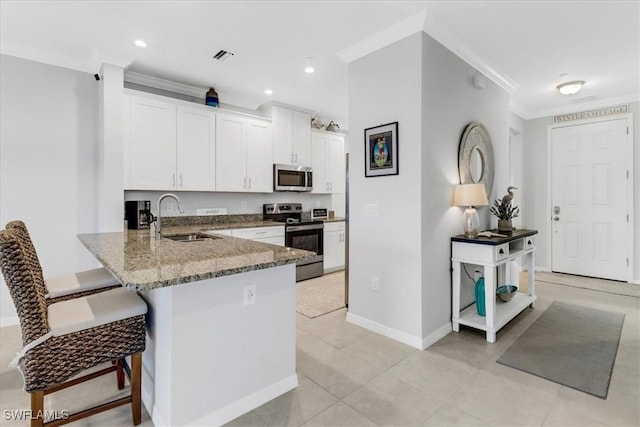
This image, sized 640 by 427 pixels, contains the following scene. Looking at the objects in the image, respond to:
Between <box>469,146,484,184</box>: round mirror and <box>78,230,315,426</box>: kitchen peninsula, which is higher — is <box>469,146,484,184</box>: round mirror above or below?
above

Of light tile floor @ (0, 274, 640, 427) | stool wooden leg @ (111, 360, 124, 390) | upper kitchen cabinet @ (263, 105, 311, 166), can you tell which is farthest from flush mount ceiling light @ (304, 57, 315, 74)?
stool wooden leg @ (111, 360, 124, 390)

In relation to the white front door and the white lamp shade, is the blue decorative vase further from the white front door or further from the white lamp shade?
the white front door

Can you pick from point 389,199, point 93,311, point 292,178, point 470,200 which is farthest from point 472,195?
point 93,311

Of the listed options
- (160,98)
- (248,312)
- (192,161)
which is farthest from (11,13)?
(248,312)

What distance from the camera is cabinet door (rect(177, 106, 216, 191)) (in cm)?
378

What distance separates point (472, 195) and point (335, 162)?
9.89 ft

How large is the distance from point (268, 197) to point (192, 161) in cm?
140

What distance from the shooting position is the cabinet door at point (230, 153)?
4.12 meters

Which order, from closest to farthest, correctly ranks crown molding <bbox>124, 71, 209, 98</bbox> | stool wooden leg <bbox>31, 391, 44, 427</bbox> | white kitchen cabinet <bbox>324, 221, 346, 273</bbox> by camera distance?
1. stool wooden leg <bbox>31, 391, 44, 427</bbox>
2. crown molding <bbox>124, 71, 209, 98</bbox>
3. white kitchen cabinet <bbox>324, 221, 346, 273</bbox>

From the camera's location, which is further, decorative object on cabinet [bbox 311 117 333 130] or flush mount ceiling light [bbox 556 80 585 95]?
decorative object on cabinet [bbox 311 117 333 130]

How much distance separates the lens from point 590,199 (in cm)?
481

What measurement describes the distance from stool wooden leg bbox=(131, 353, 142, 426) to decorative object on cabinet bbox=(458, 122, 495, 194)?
291 centimetres

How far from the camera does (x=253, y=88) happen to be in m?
4.06

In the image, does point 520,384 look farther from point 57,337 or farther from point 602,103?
point 602,103
